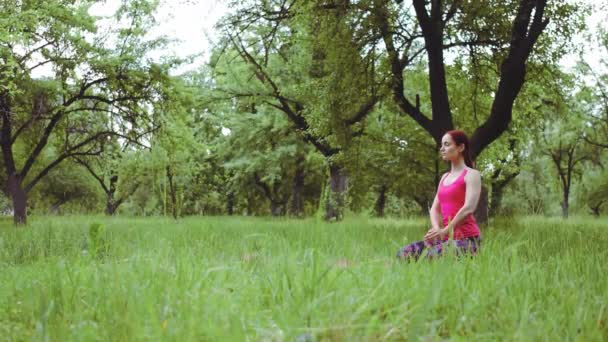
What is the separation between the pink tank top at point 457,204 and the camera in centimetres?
521

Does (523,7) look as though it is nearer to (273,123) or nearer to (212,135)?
(273,123)

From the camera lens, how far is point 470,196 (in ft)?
16.9

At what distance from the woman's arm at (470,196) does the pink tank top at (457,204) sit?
0.32 feet

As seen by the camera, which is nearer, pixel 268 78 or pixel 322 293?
pixel 322 293

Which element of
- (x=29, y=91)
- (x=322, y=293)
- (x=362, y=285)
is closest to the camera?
(x=322, y=293)

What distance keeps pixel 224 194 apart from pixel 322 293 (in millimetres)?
37594

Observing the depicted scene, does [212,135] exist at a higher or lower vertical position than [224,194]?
higher

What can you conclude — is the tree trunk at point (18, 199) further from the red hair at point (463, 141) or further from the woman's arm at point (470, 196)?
the woman's arm at point (470, 196)

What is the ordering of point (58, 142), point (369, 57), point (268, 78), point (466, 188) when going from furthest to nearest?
point (268, 78) → point (58, 142) → point (369, 57) → point (466, 188)

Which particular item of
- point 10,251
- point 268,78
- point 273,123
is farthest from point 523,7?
point 273,123

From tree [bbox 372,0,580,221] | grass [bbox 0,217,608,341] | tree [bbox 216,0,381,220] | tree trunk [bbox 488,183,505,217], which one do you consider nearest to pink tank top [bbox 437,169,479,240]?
grass [bbox 0,217,608,341]

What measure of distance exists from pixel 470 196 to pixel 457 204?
11.0 inches

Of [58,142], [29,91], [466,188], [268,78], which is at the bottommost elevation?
[466,188]

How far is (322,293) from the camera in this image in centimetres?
232
